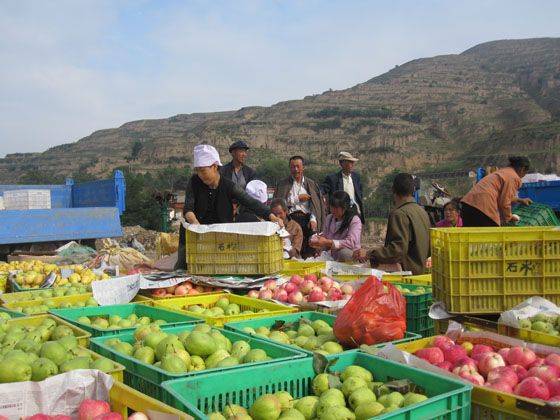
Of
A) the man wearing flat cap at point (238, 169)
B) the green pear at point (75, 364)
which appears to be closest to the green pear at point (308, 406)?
the green pear at point (75, 364)

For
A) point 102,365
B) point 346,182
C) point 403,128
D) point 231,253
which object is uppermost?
point 403,128

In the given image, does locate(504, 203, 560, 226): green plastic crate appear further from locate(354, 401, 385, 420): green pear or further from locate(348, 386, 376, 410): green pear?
locate(354, 401, 385, 420): green pear

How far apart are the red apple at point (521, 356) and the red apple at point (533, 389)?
0.27m

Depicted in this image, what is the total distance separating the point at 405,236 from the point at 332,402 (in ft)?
8.96

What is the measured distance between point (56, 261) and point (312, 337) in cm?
686

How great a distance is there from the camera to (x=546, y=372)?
7.00 feet

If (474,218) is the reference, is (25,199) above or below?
above

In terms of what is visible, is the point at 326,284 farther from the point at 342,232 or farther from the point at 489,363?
the point at 489,363

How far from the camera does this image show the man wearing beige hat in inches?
294

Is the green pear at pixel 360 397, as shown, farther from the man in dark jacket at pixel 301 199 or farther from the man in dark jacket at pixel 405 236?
the man in dark jacket at pixel 301 199

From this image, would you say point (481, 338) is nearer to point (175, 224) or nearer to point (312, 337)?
point (312, 337)

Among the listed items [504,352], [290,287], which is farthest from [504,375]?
[290,287]

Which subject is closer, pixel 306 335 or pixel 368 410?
pixel 368 410

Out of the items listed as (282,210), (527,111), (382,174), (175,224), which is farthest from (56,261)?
(527,111)
